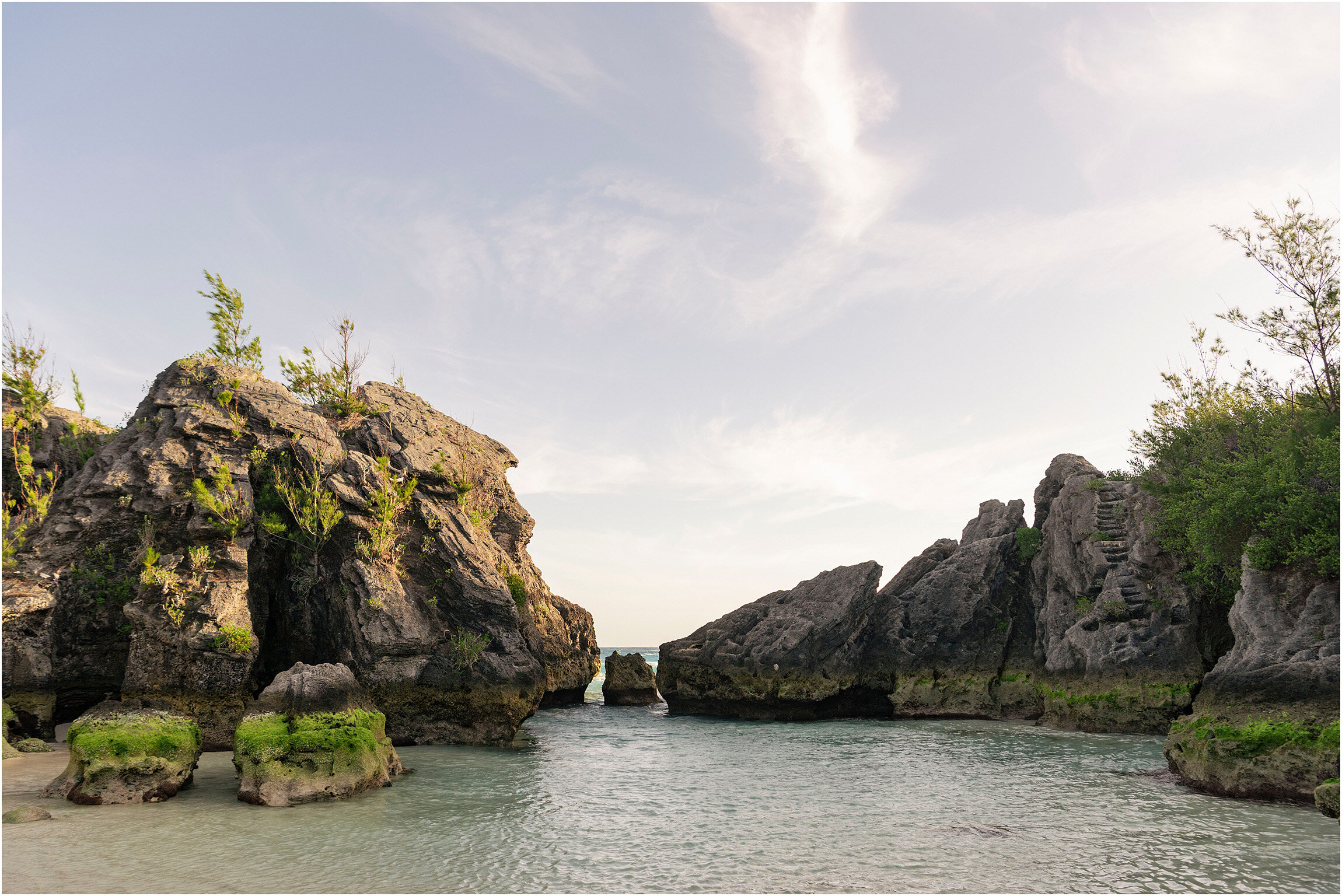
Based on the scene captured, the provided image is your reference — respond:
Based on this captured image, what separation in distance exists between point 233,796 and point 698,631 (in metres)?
26.9

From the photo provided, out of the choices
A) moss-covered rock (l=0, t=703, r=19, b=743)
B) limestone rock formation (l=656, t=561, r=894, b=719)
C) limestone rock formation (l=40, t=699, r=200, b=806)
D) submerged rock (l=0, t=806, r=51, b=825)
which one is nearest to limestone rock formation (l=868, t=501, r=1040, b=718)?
limestone rock formation (l=656, t=561, r=894, b=719)

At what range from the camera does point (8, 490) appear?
24219 mm

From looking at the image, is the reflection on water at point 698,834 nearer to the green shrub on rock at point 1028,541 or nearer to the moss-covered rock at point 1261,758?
the moss-covered rock at point 1261,758

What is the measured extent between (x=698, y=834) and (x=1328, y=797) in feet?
37.6

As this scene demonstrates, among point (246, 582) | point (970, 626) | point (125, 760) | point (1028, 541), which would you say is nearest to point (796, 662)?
point (970, 626)

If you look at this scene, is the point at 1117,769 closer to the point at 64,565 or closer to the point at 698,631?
the point at 698,631

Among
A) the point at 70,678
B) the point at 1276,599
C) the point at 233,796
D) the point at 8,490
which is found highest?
the point at 8,490

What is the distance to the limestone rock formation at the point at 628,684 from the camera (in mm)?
43469

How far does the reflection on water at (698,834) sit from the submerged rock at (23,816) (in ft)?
1.05

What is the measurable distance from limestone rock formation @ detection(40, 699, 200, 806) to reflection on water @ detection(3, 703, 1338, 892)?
412 mm

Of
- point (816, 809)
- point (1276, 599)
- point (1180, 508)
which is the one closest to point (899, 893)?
point (816, 809)

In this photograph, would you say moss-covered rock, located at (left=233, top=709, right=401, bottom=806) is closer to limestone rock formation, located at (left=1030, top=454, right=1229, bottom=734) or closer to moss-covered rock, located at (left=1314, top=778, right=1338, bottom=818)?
moss-covered rock, located at (left=1314, top=778, right=1338, bottom=818)

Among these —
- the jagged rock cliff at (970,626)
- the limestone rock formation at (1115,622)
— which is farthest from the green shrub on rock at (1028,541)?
the limestone rock formation at (1115,622)

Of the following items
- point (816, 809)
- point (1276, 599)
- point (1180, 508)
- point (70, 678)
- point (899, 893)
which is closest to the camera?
point (899, 893)
